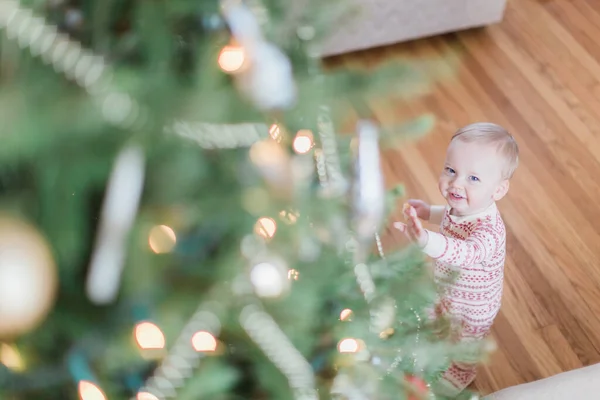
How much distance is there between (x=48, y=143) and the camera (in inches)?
16.4

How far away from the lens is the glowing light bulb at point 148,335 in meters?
0.53

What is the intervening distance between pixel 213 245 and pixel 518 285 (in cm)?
115

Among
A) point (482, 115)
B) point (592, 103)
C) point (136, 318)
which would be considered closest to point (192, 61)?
→ point (136, 318)

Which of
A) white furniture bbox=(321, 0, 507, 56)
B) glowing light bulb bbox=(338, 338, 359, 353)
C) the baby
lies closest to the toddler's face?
the baby

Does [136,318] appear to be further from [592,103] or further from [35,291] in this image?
[592,103]

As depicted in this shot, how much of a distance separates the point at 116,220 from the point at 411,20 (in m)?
1.81

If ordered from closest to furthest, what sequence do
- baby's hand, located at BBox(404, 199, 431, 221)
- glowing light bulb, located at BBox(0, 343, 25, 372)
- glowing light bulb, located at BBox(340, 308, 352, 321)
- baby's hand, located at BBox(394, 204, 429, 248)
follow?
glowing light bulb, located at BBox(0, 343, 25, 372)
glowing light bulb, located at BBox(340, 308, 352, 321)
baby's hand, located at BBox(394, 204, 429, 248)
baby's hand, located at BBox(404, 199, 431, 221)

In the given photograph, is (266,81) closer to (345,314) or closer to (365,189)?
(365,189)

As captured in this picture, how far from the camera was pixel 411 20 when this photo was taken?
205 cm

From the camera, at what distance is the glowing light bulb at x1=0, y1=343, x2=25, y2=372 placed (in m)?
0.53

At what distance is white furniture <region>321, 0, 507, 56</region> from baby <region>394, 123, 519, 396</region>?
995mm

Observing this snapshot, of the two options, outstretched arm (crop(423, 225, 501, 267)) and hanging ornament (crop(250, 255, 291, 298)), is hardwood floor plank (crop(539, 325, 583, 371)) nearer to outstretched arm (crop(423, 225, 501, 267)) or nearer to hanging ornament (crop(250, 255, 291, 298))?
outstretched arm (crop(423, 225, 501, 267))

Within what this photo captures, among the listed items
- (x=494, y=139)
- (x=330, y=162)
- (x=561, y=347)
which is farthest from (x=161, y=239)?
(x=561, y=347)

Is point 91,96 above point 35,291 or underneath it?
above
